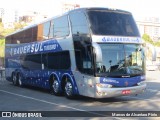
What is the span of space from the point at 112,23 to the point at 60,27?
311cm

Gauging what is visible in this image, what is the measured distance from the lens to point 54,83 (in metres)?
17.3

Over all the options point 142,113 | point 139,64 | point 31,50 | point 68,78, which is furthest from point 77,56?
point 31,50

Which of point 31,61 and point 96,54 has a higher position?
point 96,54

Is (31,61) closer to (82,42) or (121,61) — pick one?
(82,42)

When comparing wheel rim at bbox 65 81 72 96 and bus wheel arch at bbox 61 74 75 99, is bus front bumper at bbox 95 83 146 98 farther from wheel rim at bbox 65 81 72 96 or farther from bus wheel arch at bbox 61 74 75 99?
wheel rim at bbox 65 81 72 96

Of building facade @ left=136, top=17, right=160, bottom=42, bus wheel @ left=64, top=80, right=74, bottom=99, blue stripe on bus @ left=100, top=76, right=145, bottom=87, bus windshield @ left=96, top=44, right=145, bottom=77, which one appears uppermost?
building facade @ left=136, top=17, right=160, bottom=42

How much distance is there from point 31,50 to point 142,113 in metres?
10.8

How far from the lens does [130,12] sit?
15.5 metres

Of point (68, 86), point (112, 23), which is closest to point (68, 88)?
point (68, 86)

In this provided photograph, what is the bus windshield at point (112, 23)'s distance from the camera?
14156mm

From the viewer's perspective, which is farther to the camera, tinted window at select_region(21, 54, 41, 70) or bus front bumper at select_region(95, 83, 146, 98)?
tinted window at select_region(21, 54, 41, 70)

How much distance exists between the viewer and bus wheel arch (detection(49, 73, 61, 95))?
55.7ft

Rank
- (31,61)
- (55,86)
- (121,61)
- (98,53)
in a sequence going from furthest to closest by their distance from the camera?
(31,61)
(55,86)
(121,61)
(98,53)

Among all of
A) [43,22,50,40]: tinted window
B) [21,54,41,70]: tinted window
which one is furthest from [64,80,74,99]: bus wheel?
[21,54,41,70]: tinted window
